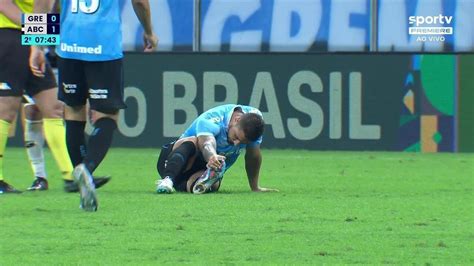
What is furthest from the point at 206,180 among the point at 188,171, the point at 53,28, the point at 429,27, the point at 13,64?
the point at 429,27

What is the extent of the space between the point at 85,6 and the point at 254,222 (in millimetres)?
2158

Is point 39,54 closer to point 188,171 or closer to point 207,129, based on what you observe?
point 207,129

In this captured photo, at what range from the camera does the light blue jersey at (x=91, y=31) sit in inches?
384

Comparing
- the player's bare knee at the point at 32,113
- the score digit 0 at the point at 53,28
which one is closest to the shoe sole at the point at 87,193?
the player's bare knee at the point at 32,113

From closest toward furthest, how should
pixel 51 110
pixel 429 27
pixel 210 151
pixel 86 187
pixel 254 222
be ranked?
pixel 254 222 < pixel 86 187 < pixel 210 151 < pixel 51 110 < pixel 429 27

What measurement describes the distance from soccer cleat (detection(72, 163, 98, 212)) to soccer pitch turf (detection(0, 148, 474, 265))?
83mm

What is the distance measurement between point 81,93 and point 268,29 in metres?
7.70

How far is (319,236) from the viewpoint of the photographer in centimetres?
808

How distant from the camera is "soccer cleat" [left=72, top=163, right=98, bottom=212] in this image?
29.1 ft

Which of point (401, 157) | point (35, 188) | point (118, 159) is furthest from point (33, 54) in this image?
point (401, 157)

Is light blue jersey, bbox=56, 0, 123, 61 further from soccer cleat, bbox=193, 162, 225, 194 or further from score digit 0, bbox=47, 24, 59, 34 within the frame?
score digit 0, bbox=47, 24, 59, 34

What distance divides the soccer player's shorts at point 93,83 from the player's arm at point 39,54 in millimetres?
339

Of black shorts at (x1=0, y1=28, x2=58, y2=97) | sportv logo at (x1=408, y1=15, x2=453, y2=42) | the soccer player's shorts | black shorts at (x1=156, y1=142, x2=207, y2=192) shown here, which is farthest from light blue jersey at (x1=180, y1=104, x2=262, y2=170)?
sportv logo at (x1=408, y1=15, x2=453, y2=42)

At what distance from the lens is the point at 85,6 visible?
32.5 ft
